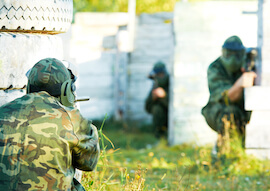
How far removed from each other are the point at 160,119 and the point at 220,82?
3.76 metres

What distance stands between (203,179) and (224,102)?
1.20 meters

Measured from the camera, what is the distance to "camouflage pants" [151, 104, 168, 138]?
9.90m

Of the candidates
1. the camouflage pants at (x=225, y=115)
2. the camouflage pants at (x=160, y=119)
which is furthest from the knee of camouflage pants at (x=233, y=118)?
the camouflage pants at (x=160, y=119)

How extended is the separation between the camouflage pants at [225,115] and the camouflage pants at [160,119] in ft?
11.4

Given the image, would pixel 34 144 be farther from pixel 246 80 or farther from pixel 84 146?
pixel 246 80

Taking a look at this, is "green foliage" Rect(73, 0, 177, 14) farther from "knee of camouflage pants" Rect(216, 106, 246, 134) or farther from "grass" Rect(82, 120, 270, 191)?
"knee of camouflage pants" Rect(216, 106, 246, 134)

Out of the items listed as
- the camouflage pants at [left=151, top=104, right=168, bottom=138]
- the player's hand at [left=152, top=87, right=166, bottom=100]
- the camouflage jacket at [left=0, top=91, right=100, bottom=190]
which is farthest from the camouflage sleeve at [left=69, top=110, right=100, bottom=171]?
the camouflage pants at [left=151, top=104, right=168, bottom=138]

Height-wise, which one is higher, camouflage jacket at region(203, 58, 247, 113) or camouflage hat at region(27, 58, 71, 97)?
camouflage hat at region(27, 58, 71, 97)

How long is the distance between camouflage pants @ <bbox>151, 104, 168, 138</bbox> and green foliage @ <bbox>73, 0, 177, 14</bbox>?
23.8 ft

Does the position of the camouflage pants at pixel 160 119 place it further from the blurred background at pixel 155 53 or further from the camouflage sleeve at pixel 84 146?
the camouflage sleeve at pixel 84 146

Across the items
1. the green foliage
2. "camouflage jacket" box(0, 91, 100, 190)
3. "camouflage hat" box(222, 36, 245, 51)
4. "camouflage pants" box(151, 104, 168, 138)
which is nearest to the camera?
"camouflage jacket" box(0, 91, 100, 190)

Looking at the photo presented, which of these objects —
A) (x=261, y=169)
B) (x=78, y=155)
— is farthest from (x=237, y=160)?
(x=78, y=155)

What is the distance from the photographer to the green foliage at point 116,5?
668 inches

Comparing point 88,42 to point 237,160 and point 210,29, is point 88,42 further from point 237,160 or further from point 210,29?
point 237,160
